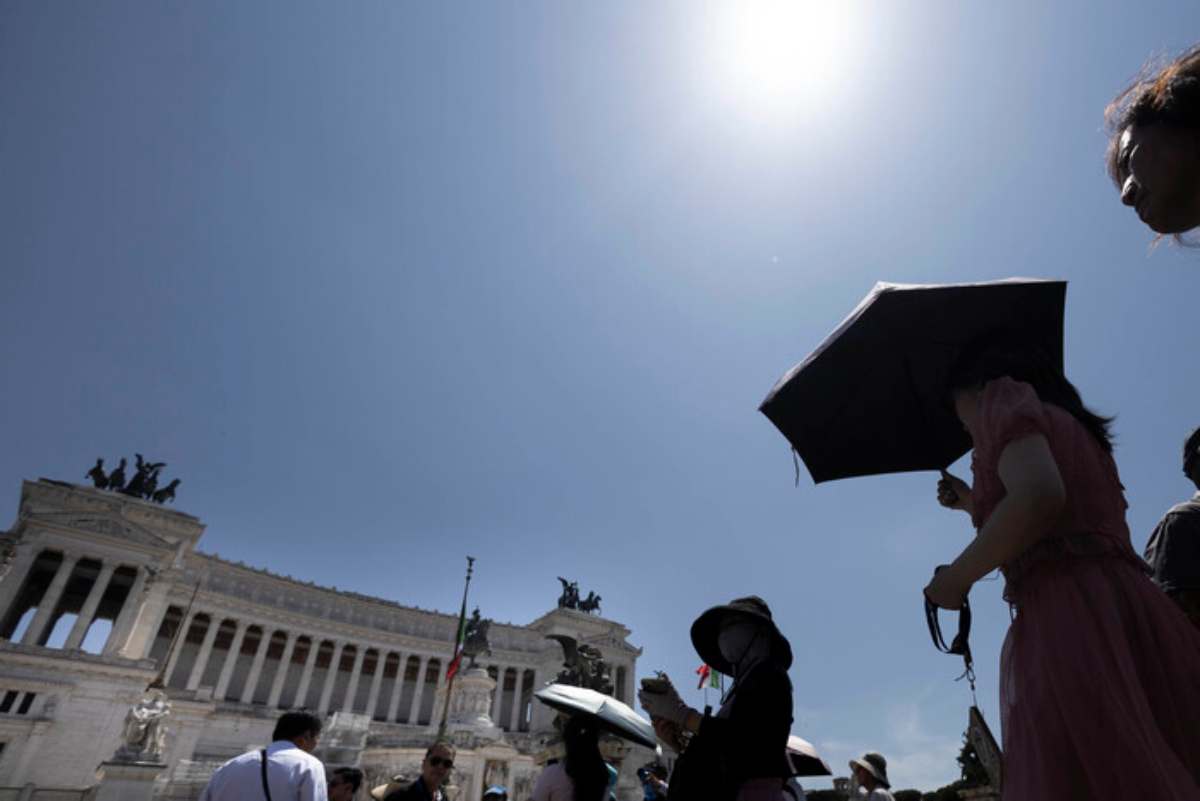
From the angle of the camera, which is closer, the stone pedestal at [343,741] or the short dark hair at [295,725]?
the short dark hair at [295,725]

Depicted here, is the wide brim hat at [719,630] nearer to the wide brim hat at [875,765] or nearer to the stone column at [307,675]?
the wide brim hat at [875,765]

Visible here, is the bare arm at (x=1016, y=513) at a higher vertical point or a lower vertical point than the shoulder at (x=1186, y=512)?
lower

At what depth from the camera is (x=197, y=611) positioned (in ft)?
141

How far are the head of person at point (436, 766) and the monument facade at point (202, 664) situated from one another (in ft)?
19.0

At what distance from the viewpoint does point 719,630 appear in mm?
3297

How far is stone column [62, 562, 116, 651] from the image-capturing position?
3425 centimetres

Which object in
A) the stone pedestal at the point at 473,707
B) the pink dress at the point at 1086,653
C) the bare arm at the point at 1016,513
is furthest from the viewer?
the stone pedestal at the point at 473,707

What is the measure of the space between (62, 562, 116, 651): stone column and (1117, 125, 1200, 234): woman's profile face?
47.3m

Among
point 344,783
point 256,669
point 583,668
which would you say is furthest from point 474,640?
point 344,783

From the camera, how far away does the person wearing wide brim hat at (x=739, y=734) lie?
2.55 m

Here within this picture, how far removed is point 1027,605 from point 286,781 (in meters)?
4.86

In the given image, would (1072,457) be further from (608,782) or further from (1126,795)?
(608,782)

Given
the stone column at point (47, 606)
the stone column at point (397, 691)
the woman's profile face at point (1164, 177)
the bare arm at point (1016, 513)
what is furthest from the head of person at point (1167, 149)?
the stone column at point (397, 691)

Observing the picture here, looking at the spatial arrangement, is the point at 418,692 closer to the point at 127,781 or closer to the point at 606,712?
the point at 127,781
